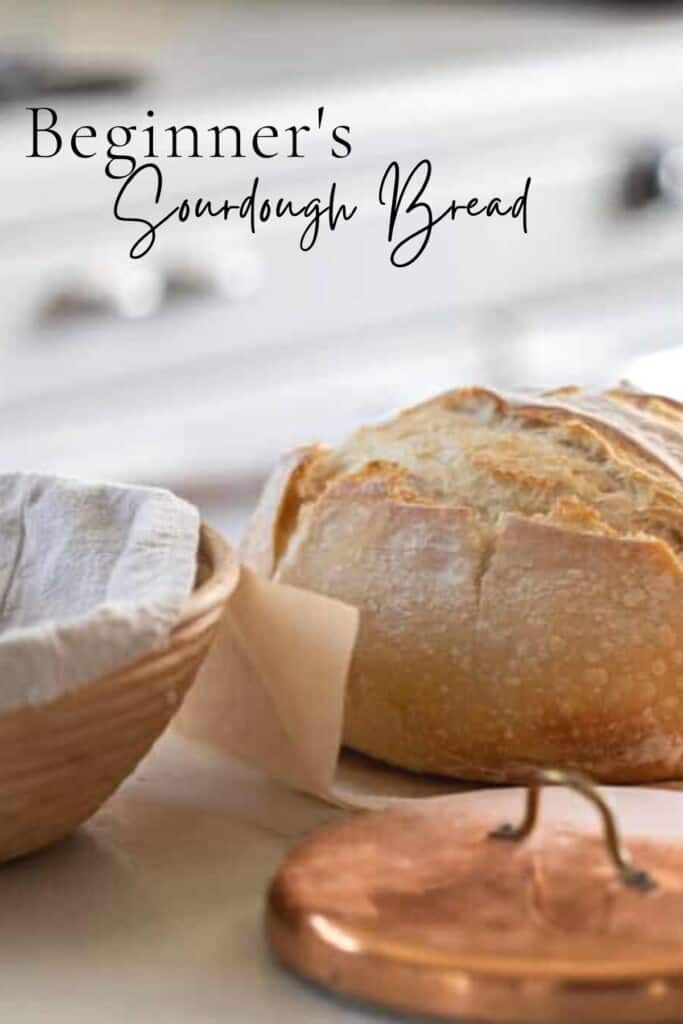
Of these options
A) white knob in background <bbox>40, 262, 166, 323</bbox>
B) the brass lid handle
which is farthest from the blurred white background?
the brass lid handle

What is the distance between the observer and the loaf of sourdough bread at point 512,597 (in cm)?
84

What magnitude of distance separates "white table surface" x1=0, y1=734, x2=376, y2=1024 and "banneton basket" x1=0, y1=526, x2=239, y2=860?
0.02 meters

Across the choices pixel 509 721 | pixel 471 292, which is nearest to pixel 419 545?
pixel 509 721

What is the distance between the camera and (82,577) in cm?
83

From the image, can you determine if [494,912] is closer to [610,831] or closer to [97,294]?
[610,831]

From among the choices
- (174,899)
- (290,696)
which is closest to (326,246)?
(290,696)

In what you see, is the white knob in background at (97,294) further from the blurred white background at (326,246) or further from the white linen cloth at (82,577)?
the white linen cloth at (82,577)

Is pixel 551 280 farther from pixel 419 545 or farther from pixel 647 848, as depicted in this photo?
pixel 647 848

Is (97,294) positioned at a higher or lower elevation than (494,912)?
higher

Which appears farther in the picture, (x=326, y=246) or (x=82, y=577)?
(x=326, y=246)

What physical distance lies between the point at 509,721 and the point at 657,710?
59mm

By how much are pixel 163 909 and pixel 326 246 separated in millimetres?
1541

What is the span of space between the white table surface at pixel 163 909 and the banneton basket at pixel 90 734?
24 mm

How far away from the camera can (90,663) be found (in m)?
0.71
